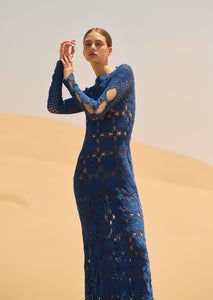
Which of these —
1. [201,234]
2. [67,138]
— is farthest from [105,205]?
[67,138]

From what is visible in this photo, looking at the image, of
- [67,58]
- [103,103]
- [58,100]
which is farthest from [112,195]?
[67,58]

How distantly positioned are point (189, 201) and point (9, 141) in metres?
8.94

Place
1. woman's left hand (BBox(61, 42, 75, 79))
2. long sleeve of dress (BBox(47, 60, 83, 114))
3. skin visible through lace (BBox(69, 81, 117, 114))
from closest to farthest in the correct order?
skin visible through lace (BBox(69, 81, 117, 114)) < woman's left hand (BBox(61, 42, 75, 79)) < long sleeve of dress (BBox(47, 60, 83, 114))

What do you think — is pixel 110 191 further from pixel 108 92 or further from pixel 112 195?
pixel 108 92

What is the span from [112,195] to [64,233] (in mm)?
5835

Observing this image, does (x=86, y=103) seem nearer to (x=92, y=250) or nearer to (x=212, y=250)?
(x=92, y=250)

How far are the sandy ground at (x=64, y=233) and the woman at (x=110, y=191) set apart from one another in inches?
107

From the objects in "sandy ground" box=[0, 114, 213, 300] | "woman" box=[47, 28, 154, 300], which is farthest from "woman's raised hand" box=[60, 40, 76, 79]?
"sandy ground" box=[0, 114, 213, 300]

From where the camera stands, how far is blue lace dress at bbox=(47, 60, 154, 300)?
16.9 feet

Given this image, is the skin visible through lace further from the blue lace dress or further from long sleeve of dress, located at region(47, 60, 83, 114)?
long sleeve of dress, located at region(47, 60, 83, 114)

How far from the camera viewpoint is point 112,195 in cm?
520

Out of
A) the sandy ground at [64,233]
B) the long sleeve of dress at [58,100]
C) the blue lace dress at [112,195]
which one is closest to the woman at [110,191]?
the blue lace dress at [112,195]

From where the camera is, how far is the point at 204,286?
907cm

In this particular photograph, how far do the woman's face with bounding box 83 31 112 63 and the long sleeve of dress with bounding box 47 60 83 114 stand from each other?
230 millimetres
